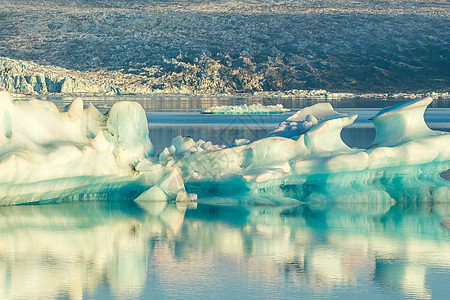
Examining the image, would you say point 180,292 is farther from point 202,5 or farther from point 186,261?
point 202,5

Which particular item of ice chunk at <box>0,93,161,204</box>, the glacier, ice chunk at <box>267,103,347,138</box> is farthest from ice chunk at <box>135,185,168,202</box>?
ice chunk at <box>267,103,347,138</box>

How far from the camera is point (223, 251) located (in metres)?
7.15

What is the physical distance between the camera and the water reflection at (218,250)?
18.9ft

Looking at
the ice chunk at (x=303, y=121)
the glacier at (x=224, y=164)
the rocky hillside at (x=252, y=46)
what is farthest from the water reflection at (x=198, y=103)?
the rocky hillside at (x=252, y=46)

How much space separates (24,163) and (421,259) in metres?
5.14

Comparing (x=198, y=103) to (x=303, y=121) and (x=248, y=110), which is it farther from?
(x=303, y=121)

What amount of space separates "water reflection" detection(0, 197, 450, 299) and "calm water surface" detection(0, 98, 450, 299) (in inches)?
0.5

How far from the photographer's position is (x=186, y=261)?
662 centimetres

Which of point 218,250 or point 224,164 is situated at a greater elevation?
point 224,164

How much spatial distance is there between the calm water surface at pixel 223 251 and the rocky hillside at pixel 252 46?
8342cm

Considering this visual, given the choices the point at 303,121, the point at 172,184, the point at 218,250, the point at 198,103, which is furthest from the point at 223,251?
the point at 198,103

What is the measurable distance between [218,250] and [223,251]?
71mm

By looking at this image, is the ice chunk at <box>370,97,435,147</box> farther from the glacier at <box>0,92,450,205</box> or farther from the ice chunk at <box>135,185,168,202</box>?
the ice chunk at <box>135,185,168,202</box>

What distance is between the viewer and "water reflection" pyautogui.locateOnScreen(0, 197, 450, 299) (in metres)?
5.76
